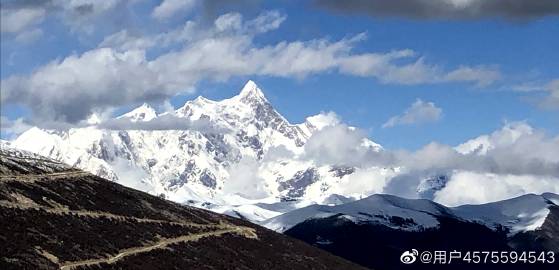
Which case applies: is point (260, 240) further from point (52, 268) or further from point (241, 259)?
point (52, 268)

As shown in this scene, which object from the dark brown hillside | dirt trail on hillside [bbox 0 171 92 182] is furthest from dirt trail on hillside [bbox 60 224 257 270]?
dirt trail on hillside [bbox 0 171 92 182]

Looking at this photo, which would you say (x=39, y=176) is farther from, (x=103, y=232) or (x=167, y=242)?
(x=167, y=242)

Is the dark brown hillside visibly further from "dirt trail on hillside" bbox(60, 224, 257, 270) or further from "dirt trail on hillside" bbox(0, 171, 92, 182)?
"dirt trail on hillside" bbox(0, 171, 92, 182)

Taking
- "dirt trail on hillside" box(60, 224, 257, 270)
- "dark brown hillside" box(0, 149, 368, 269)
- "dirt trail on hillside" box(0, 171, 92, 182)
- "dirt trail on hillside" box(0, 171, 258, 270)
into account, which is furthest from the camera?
"dirt trail on hillside" box(0, 171, 92, 182)

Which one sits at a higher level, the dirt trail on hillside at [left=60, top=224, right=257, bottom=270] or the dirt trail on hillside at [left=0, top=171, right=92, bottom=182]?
the dirt trail on hillside at [left=0, top=171, right=92, bottom=182]

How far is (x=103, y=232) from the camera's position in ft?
489

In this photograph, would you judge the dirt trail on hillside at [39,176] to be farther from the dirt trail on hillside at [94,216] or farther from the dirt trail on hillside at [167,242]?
the dirt trail on hillside at [167,242]

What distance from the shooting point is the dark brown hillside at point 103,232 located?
12762cm

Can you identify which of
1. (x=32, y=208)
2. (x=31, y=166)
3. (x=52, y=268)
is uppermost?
(x=31, y=166)

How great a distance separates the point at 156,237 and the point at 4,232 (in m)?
37.9

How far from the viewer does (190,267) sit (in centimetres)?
14675

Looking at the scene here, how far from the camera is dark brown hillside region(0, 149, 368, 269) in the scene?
419 feet

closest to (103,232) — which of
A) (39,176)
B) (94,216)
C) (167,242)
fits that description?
(94,216)

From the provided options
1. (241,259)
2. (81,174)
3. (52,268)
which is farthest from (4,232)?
(81,174)
